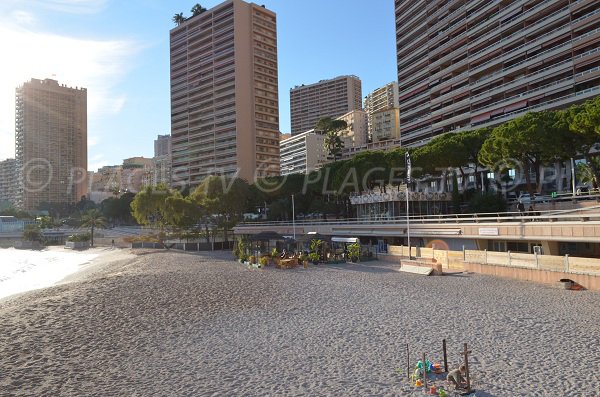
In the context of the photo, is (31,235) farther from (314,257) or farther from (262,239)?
(314,257)

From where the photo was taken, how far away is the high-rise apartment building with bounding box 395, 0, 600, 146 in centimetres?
5234

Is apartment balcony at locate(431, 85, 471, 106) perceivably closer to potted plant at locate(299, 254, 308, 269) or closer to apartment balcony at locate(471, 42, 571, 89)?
apartment balcony at locate(471, 42, 571, 89)

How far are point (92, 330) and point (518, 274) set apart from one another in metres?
20.7

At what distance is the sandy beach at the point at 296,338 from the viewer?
9742 mm

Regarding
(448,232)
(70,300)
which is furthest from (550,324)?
(70,300)

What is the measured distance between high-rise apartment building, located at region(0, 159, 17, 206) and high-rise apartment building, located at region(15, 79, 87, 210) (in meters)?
9.40

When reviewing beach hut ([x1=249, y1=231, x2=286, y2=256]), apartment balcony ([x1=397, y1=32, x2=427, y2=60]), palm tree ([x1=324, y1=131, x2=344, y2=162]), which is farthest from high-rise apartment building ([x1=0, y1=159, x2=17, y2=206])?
beach hut ([x1=249, y1=231, x2=286, y2=256])

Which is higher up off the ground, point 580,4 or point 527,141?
point 580,4

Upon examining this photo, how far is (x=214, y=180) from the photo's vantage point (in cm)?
5800

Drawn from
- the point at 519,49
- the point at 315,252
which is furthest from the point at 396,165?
the point at 519,49

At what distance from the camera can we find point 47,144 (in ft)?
573

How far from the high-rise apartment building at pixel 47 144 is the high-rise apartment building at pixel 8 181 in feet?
Result: 30.8

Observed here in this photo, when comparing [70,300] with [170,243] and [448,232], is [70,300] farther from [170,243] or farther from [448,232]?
[170,243]

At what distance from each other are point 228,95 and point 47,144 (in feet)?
347
